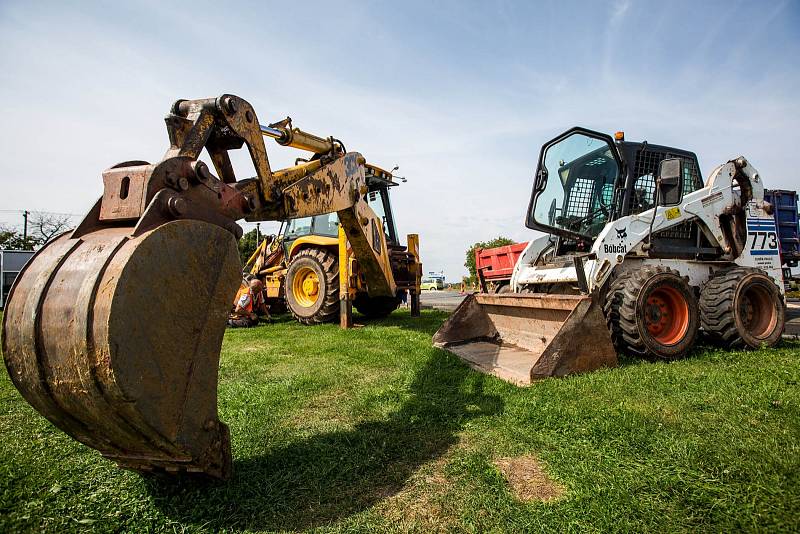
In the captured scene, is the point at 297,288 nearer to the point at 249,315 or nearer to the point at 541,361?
the point at 249,315

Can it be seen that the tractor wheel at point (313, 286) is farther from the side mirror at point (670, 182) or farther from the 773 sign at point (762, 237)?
the 773 sign at point (762, 237)

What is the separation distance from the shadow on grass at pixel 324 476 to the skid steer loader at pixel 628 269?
1329mm

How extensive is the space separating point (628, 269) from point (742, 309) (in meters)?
1.52

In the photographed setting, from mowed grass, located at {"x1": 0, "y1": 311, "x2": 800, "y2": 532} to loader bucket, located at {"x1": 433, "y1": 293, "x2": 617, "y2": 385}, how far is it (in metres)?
0.18

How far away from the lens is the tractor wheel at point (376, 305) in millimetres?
9877

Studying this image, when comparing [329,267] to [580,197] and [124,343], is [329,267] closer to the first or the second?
[580,197]

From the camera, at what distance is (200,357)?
1.99 metres

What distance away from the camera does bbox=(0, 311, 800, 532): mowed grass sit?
1.90m

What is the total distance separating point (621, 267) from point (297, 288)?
6384mm

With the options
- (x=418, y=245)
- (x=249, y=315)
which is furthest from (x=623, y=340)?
(x=249, y=315)

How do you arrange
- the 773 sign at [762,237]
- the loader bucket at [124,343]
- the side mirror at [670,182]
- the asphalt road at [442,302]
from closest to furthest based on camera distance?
the loader bucket at [124,343] → the side mirror at [670,182] → the 773 sign at [762,237] → the asphalt road at [442,302]

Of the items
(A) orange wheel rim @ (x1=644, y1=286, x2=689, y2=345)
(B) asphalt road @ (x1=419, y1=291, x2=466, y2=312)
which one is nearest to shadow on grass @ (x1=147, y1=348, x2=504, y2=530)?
(A) orange wheel rim @ (x1=644, y1=286, x2=689, y2=345)

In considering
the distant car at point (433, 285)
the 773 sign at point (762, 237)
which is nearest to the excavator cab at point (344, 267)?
the 773 sign at point (762, 237)

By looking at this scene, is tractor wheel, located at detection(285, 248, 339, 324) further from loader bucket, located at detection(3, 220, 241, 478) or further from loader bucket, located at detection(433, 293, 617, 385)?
loader bucket, located at detection(3, 220, 241, 478)
